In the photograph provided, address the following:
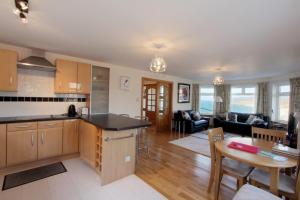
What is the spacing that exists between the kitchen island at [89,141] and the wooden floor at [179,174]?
44 centimetres

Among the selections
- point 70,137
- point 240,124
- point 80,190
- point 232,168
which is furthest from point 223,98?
point 80,190

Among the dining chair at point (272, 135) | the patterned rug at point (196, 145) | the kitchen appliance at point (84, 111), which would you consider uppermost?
the kitchen appliance at point (84, 111)

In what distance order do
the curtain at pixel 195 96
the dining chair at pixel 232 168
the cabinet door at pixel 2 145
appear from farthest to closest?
the curtain at pixel 195 96
the cabinet door at pixel 2 145
the dining chair at pixel 232 168

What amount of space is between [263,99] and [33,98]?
7.45m

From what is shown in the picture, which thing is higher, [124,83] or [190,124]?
[124,83]

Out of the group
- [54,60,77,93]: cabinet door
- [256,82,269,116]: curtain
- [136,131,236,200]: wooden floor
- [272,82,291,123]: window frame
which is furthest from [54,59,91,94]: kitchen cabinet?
[272,82,291,123]: window frame

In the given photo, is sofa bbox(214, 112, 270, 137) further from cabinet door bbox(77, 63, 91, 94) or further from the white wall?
cabinet door bbox(77, 63, 91, 94)

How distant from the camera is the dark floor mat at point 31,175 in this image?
228 centimetres

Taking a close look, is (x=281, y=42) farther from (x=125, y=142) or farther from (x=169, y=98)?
(x=169, y=98)

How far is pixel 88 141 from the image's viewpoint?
2.84 metres

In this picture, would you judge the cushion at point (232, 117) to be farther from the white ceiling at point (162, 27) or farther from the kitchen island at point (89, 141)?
the kitchen island at point (89, 141)

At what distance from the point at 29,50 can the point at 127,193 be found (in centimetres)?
332

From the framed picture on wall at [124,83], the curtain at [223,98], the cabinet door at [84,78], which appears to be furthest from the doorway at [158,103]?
the cabinet door at [84,78]

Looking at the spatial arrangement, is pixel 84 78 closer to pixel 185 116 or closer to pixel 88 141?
pixel 88 141
